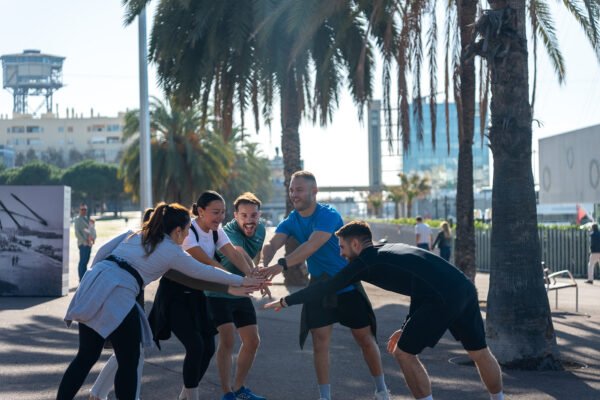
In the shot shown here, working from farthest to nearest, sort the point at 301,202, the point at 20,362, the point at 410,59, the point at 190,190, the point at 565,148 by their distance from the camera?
the point at 565,148
the point at 190,190
the point at 410,59
the point at 20,362
the point at 301,202

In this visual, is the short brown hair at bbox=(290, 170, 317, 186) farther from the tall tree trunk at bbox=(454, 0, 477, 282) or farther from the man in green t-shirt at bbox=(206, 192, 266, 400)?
the tall tree trunk at bbox=(454, 0, 477, 282)

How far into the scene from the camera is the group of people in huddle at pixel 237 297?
5832mm

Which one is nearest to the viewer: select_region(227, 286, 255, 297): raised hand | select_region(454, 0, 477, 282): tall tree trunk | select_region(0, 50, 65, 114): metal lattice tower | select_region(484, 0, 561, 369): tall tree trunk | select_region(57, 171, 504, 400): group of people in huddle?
select_region(57, 171, 504, 400): group of people in huddle

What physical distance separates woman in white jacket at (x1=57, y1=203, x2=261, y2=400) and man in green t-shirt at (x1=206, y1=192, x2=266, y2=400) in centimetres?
103

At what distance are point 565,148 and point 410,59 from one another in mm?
36850

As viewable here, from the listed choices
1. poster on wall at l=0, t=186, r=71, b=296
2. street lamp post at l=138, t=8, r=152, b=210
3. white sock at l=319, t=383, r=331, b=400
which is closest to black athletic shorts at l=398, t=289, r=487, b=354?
white sock at l=319, t=383, r=331, b=400

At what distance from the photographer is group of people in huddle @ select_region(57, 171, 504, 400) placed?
5.83 m

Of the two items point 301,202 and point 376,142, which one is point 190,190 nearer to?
point 301,202

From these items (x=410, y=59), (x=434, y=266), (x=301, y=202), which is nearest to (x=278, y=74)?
(x=410, y=59)

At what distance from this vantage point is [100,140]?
16300 cm

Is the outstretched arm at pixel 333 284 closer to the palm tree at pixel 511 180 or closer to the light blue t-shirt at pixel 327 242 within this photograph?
the light blue t-shirt at pixel 327 242

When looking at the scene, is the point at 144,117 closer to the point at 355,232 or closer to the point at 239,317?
the point at 239,317

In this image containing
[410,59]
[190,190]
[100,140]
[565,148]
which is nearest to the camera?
[410,59]

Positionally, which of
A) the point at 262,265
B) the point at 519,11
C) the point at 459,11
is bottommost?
the point at 262,265
